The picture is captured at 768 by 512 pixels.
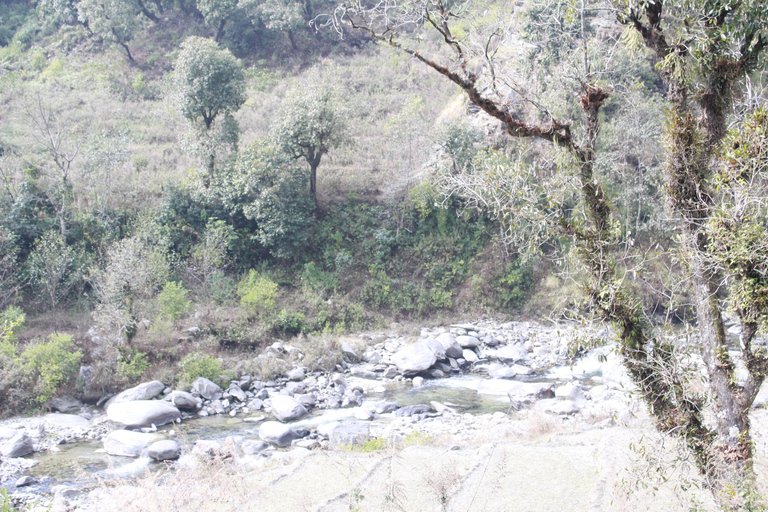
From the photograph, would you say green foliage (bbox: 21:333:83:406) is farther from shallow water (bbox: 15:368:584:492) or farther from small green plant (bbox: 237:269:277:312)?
small green plant (bbox: 237:269:277:312)

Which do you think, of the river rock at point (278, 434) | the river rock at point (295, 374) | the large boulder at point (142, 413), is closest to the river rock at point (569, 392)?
the river rock at point (278, 434)

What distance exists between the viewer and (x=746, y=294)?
5273 mm

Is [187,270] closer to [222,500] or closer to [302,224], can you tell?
[302,224]

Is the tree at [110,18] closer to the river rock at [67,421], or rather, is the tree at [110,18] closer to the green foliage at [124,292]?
the green foliage at [124,292]

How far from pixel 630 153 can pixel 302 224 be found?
1396cm

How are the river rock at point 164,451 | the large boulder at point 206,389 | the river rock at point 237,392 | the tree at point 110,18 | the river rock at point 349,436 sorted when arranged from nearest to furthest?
the river rock at point 349,436, the river rock at point 164,451, the large boulder at point 206,389, the river rock at point 237,392, the tree at point 110,18

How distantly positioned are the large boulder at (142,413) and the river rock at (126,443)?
736mm

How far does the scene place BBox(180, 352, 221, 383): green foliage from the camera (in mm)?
15886

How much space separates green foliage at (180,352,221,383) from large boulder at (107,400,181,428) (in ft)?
5.39

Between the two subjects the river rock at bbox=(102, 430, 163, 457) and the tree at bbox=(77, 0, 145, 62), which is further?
the tree at bbox=(77, 0, 145, 62)

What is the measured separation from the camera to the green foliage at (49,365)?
1441cm

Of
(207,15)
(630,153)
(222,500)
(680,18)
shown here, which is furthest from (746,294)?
(207,15)

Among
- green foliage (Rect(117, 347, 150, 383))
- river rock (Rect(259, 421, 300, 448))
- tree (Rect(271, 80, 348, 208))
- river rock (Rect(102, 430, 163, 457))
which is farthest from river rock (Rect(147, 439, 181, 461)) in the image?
tree (Rect(271, 80, 348, 208))

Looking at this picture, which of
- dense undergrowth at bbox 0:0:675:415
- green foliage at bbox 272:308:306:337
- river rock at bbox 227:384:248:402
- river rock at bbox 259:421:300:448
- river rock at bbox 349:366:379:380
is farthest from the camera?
green foliage at bbox 272:308:306:337
